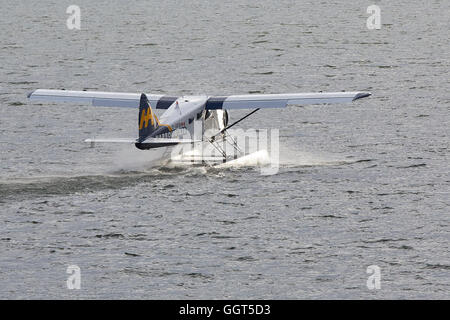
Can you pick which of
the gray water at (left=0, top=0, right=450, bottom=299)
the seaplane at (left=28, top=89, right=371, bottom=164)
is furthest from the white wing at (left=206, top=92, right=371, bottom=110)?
the gray water at (left=0, top=0, right=450, bottom=299)

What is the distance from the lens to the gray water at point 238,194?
26.9 meters

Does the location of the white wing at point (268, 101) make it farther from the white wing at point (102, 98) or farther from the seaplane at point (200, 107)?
the white wing at point (102, 98)

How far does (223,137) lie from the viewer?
131 ft

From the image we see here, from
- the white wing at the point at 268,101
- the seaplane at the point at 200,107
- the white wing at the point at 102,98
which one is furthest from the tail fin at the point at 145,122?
the white wing at the point at 102,98

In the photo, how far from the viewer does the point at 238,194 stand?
34844 mm

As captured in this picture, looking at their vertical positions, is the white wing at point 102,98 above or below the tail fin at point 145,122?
above

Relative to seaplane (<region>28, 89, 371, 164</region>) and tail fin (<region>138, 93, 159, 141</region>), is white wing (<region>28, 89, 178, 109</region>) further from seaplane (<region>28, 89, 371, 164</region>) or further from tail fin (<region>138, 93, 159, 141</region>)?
tail fin (<region>138, 93, 159, 141</region>)

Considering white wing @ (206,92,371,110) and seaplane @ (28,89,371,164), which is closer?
seaplane @ (28,89,371,164)

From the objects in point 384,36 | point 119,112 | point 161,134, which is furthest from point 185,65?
point 161,134

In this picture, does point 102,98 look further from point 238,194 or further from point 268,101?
point 238,194

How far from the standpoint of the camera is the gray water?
2691 centimetres

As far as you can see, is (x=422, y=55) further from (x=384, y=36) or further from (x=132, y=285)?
(x=132, y=285)

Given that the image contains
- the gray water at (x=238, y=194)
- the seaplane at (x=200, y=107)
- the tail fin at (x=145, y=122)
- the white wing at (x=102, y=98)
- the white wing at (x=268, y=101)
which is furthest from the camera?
the white wing at (x=102, y=98)

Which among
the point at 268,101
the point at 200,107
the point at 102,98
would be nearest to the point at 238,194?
the point at 200,107
